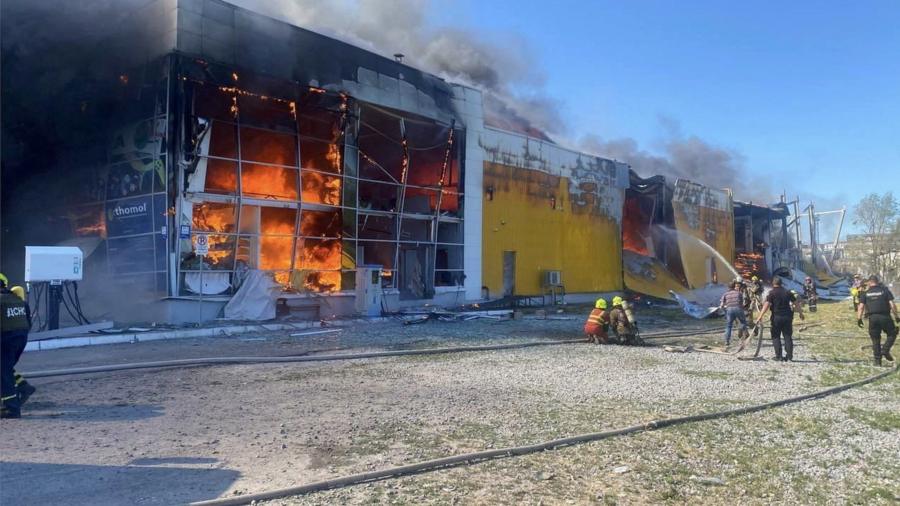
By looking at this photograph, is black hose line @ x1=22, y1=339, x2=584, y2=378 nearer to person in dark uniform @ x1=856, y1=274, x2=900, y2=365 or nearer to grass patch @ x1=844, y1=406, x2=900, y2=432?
person in dark uniform @ x1=856, y1=274, x2=900, y2=365

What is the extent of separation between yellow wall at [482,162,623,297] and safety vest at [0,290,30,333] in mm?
18299

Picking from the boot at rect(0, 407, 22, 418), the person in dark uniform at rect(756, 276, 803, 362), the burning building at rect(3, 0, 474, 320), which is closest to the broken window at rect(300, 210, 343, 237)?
the burning building at rect(3, 0, 474, 320)

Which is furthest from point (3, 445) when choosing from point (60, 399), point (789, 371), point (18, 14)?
point (18, 14)

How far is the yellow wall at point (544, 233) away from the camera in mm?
24156

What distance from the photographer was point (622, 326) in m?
13.4

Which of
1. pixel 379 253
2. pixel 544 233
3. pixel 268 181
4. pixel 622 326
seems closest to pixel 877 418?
pixel 622 326

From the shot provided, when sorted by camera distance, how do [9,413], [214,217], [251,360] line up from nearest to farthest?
[9,413] → [251,360] → [214,217]

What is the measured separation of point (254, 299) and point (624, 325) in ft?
32.2

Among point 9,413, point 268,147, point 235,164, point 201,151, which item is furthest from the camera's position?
point 268,147

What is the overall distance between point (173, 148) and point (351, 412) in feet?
38.6

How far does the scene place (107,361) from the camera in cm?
998

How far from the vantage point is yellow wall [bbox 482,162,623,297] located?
24.2 m

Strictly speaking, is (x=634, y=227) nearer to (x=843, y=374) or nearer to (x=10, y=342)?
(x=843, y=374)

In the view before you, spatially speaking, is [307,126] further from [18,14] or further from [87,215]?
[18,14]
